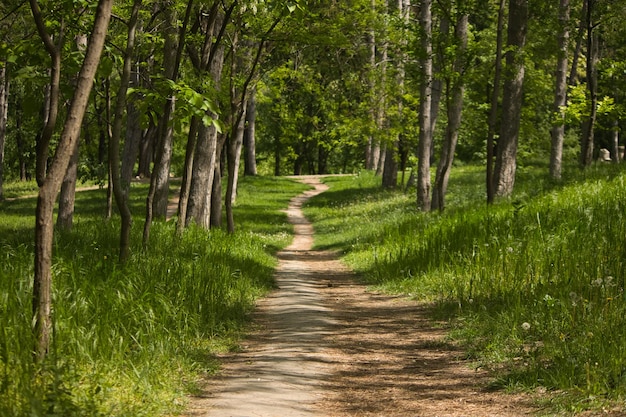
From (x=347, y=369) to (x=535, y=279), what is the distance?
10.4ft

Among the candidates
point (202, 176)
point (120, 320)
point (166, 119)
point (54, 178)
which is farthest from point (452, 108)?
point (54, 178)

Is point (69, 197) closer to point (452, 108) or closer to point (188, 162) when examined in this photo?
point (188, 162)

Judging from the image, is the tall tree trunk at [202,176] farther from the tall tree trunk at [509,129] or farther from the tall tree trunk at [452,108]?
the tall tree trunk at [509,129]

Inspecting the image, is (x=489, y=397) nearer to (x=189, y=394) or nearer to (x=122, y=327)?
(x=189, y=394)

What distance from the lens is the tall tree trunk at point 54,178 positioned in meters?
5.85

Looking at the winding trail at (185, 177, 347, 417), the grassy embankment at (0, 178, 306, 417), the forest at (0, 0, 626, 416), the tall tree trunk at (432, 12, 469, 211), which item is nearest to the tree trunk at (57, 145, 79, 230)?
the forest at (0, 0, 626, 416)

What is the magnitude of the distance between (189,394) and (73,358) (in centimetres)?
98

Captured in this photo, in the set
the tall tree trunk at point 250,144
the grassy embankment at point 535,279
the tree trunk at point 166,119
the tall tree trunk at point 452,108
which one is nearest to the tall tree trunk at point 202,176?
the tree trunk at point 166,119

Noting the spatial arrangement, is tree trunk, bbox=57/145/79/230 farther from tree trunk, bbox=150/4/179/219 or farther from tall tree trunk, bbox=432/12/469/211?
tall tree trunk, bbox=432/12/469/211

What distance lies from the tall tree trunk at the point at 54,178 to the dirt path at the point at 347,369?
1.28m

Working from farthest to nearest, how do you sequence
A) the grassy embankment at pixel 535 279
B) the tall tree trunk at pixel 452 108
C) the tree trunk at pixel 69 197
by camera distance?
the tall tree trunk at pixel 452 108 → the tree trunk at pixel 69 197 → the grassy embankment at pixel 535 279

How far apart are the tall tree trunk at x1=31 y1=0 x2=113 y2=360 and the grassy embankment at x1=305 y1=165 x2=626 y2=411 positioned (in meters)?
3.67

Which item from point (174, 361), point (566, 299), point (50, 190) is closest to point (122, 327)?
point (174, 361)

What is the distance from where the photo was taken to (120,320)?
7.63m
